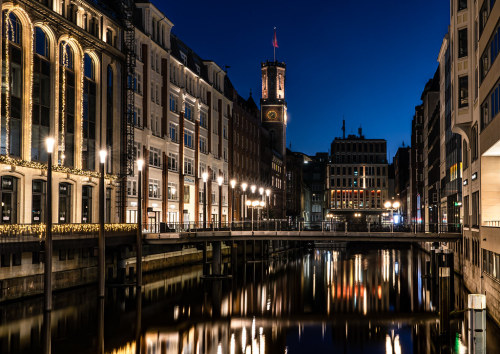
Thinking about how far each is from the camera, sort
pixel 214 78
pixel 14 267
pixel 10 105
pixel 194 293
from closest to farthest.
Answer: pixel 14 267 < pixel 10 105 < pixel 194 293 < pixel 214 78

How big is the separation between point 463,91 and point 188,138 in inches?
1583

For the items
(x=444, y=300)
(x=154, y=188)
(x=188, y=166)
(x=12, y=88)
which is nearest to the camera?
(x=444, y=300)

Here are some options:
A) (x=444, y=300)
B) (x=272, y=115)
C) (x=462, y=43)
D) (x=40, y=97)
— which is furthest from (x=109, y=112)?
(x=272, y=115)

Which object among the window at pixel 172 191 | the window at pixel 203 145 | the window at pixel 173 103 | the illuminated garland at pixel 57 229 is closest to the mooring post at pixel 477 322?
the illuminated garland at pixel 57 229

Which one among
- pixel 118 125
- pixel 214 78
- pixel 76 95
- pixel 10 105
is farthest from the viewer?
pixel 214 78

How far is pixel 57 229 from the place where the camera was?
43.1m

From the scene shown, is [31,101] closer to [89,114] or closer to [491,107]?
[89,114]

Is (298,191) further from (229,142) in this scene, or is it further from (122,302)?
(122,302)

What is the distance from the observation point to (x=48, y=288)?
32969 mm

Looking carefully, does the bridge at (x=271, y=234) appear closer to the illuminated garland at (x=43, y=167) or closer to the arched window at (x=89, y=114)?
the illuminated garland at (x=43, y=167)

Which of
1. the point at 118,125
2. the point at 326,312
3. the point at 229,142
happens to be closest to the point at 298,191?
the point at 229,142

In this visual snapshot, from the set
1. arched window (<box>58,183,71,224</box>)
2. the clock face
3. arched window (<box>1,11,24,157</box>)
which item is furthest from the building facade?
arched window (<box>1,11,24,157</box>)

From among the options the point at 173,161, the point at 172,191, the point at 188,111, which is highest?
the point at 188,111

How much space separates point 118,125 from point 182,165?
1697 centimetres
